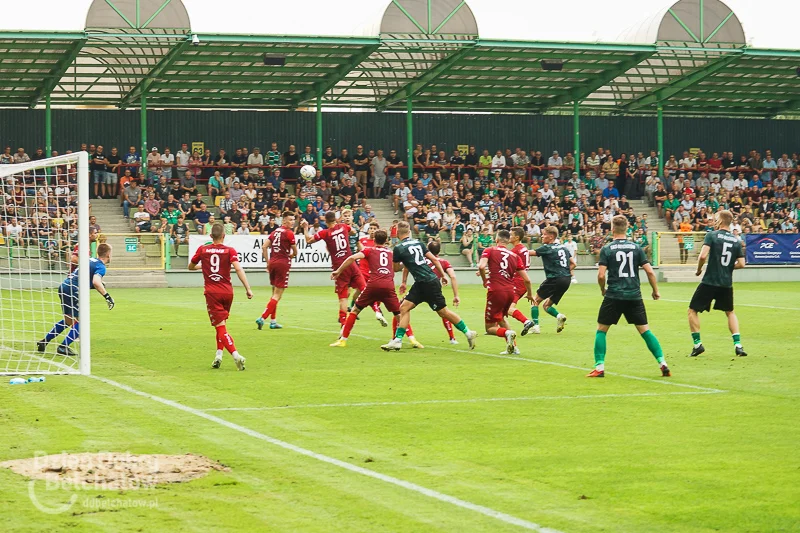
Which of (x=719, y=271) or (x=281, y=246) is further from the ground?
(x=281, y=246)

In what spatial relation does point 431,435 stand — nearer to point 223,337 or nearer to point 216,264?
point 223,337

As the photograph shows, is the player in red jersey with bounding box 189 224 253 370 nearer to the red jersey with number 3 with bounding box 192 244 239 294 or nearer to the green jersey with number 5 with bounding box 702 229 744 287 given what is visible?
the red jersey with number 3 with bounding box 192 244 239 294

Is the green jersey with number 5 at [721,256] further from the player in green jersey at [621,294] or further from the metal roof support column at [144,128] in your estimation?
the metal roof support column at [144,128]

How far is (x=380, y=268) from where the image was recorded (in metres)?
15.9

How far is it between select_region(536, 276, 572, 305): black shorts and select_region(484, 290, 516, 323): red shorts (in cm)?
319

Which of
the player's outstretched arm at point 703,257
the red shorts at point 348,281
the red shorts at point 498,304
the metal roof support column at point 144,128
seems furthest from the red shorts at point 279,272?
the metal roof support column at point 144,128

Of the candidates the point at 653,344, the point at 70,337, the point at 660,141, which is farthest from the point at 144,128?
the point at 653,344

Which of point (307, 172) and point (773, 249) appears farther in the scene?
point (773, 249)

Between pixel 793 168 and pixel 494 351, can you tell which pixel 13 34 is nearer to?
pixel 494 351

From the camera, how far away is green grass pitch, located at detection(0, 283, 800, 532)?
263 inches

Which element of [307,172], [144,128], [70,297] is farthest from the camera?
[144,128]

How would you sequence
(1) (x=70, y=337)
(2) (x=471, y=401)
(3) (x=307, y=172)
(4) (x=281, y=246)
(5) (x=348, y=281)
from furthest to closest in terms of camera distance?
(3) (x=307, y=172) < (4) (x=281, y=246) < (5) (x=348, y=281) < (1) (x=70, y=337) < (2) (x=471, y=401)

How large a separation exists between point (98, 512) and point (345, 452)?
2.34 meters

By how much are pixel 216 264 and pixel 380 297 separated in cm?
305
